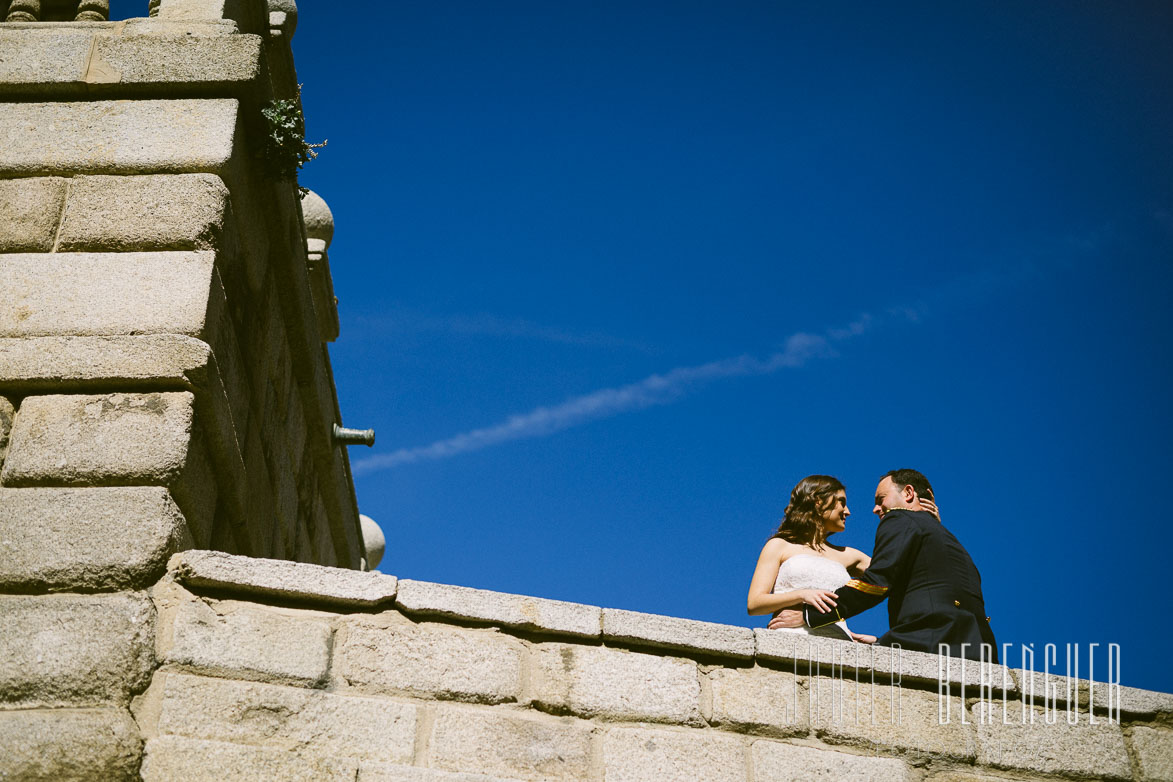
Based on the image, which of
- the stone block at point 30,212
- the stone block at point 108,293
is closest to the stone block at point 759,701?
the stone block at point 108,293

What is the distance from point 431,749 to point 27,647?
1204 mm

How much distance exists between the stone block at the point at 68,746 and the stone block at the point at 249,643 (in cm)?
27

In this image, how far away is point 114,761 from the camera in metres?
2.96

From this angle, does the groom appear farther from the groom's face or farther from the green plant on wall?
the green plant on wall

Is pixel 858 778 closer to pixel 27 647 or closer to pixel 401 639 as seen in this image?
pixel 401 639

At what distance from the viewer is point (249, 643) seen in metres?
3.28

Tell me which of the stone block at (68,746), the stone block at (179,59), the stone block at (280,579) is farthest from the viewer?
the stone block at (179,59)

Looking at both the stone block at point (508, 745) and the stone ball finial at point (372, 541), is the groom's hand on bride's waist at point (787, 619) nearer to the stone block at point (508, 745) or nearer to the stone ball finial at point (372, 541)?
the stone block at point (508, 745)

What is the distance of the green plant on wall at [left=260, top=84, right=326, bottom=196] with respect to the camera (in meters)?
4.27

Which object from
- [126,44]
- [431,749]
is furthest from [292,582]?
[126,44]

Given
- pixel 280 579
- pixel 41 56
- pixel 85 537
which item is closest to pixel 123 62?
pixel 41 56

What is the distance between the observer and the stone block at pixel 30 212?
154 inches

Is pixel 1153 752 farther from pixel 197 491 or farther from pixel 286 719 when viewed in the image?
pixel 197 491

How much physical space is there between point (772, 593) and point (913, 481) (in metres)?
0.92
